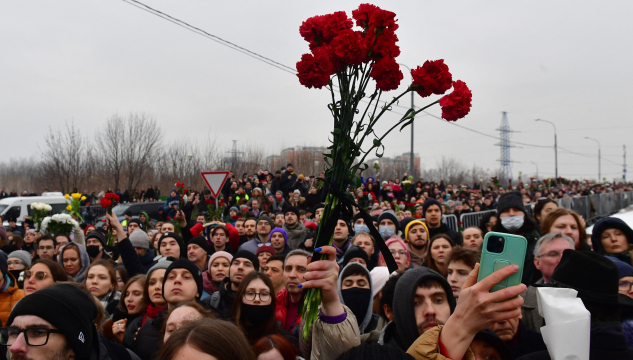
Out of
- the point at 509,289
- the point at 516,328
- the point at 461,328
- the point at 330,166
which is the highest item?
the point at 330,166

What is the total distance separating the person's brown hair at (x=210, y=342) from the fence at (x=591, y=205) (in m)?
10.3

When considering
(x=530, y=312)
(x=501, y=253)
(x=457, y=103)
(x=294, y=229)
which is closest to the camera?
(x=501, y=253)

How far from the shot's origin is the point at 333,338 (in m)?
2.24

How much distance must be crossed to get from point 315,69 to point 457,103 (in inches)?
30.5

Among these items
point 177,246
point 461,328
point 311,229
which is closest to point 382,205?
point 311,229

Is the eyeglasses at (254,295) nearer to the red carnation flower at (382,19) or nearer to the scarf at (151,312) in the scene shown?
the scarf at (151,312)

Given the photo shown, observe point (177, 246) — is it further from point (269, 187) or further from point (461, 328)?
point (269, 187)

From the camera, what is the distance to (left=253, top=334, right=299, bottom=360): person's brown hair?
113 inches

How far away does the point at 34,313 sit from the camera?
2.40 m

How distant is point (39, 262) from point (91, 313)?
8.05 feet

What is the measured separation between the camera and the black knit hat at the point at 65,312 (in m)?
2.42

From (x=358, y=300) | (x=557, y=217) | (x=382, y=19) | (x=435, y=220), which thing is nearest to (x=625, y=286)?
(x=557, y=217)

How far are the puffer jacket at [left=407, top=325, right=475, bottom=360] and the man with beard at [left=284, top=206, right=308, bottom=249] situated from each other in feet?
22.3

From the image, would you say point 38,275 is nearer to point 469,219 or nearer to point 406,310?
point 406,310
